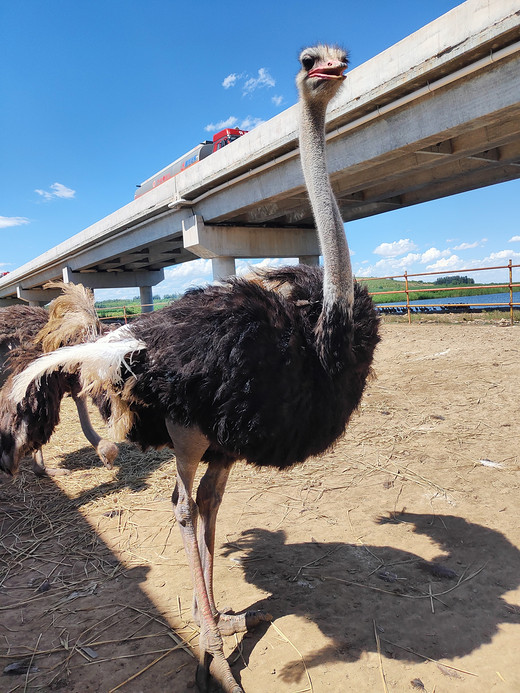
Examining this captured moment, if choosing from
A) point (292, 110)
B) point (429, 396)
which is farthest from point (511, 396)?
point (292, 110)

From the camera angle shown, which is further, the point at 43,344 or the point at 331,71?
the point at 43,344

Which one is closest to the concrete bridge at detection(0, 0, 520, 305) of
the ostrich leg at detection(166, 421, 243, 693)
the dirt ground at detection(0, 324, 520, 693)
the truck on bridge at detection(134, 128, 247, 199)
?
the truck on bridge at detection(134, 128, 247, 199)

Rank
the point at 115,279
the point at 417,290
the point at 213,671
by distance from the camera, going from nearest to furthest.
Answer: the point at 213,671 → the point at 417,290 → the point at 115,279

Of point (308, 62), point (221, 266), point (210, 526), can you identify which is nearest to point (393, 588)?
point (210, 526)

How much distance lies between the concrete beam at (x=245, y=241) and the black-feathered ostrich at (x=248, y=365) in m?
9.63

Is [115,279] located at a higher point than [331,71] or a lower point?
higher

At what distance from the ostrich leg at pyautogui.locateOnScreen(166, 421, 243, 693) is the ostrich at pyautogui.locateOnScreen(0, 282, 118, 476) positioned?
70cm

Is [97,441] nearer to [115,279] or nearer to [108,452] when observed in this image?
[108,452]

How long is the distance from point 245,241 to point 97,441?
903cm

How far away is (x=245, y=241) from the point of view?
12.2 metres

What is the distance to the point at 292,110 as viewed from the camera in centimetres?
779

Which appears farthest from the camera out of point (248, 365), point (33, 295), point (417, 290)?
point (33, 295)

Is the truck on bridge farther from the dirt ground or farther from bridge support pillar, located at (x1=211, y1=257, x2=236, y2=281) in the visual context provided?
the dirt ground

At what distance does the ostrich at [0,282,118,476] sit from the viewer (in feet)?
9.00
